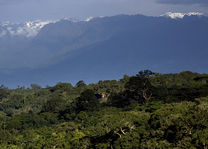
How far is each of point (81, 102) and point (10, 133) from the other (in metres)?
13.9

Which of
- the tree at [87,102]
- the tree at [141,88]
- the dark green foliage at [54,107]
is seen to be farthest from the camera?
the dark green foliage at [54,107]

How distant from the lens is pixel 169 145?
85.6 feet

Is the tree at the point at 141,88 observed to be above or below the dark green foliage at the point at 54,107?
above

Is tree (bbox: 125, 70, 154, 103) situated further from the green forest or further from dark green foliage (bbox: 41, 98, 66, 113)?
dark green foliage (bbox: 41, 98, 66, 113)

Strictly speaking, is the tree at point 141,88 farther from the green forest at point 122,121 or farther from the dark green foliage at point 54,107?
the dark green foliage at point 54,107

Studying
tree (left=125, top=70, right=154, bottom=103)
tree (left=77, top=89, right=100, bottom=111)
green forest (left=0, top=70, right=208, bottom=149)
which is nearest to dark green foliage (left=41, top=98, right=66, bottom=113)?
green forest (left=0, top=70, right=208, bottom=149)

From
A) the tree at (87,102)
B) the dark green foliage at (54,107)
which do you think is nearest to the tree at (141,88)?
the tree at (87,102)

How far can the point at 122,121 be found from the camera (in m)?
38.7

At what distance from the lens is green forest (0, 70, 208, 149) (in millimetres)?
27141

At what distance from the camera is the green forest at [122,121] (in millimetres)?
27141

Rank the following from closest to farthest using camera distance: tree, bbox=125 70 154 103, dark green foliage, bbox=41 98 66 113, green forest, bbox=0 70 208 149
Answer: green forest, bbox=0 70 208 149 < tree, bbox=125 70 154 103 < dark green foliage, bbox=41 98 66 113

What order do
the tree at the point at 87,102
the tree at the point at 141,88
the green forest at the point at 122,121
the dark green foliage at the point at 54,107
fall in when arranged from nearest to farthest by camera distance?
the green forest at the point at 122,121 → the tree at the point at 141,88 → the tree at the point at 87,102 → the dark green foliage at the point at 54,107

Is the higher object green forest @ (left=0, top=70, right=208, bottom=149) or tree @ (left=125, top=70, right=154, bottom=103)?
tree @ (left=125, top=70, right=154, bottom=103)

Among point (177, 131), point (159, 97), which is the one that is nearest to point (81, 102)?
point (159, 97)
